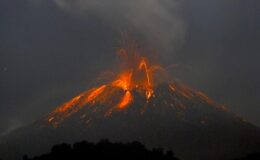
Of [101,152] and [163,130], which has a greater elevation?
[163,130]

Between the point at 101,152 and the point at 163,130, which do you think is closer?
the point at 101,152

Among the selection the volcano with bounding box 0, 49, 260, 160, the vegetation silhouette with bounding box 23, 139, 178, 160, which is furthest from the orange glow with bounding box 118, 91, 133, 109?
the vegetation silhouette with bounding box 23, 139, 178, 160

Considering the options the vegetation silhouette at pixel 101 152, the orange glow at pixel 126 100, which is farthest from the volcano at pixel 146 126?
the vegetation silhouette at pixel 101 152

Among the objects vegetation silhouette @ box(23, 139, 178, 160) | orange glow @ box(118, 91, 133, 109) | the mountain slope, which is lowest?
Result: vegetation silhouette @ box(23, 139, 178, 160)

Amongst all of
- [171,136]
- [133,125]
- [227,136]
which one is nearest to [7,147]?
[133,125]

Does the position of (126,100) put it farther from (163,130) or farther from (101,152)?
(101,152)

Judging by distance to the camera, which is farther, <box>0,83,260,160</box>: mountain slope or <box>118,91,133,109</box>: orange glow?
<box>118,91,133,109</box>: orange glow

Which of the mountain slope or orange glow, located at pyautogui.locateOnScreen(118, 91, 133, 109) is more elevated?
orange glow, located at pyautogui.locateOnScreen(118, 91, 133, 109)

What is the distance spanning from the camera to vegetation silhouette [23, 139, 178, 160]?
1934 inches

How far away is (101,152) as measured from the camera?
50.6 m

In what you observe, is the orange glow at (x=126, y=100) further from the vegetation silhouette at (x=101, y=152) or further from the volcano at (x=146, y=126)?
the vegetation silhouette at (x=101, y=152)

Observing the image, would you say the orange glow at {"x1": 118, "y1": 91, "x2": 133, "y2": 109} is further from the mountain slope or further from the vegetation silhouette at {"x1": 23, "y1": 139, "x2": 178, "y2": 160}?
the vegetation silhouette at {"x1": 23, "y1": 139, "x2": 178, "y2": 160}

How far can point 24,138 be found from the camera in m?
156

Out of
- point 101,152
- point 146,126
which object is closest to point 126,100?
point 146,126
